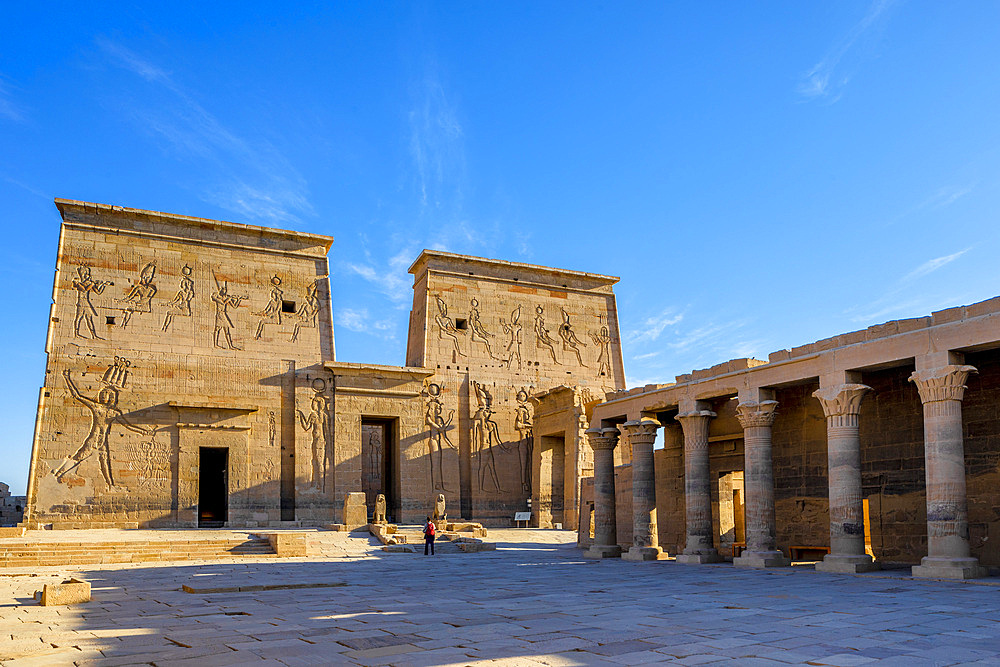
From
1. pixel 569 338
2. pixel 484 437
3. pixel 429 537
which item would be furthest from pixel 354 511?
pixel 569 338

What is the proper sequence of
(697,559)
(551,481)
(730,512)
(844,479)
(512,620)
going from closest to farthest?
(512,620), (844,479), (697,559), (730,512), (551,481)

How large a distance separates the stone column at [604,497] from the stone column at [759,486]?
150 inches

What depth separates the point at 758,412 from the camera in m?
15.4

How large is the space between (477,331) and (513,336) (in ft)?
4.76

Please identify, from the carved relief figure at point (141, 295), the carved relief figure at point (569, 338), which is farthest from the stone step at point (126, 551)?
the carved relief figure at point (569, 338)

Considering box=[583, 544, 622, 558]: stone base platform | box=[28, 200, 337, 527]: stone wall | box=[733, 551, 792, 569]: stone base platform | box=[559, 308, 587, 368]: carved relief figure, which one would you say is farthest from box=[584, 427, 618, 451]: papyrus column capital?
box=[559, 308, 587, 368]: carved relief figure

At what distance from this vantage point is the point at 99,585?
41.6 feet

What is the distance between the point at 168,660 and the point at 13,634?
246cm

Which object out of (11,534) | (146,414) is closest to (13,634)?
(11,534)

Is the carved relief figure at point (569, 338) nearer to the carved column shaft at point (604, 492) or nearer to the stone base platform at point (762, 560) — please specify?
the carved column shaft at point (604, 492)

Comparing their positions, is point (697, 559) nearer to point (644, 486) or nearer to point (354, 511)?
point (644, 486)

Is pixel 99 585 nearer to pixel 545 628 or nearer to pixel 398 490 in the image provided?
pixel 545 628

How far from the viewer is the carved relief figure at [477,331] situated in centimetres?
2948

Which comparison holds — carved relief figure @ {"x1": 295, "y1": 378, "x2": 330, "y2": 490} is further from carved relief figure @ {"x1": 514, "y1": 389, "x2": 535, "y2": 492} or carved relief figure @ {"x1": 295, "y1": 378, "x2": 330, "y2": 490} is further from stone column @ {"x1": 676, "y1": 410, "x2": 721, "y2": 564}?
stone column @ {"x1": 676, "y1": 410, "x2": 721, "y2": 564}
